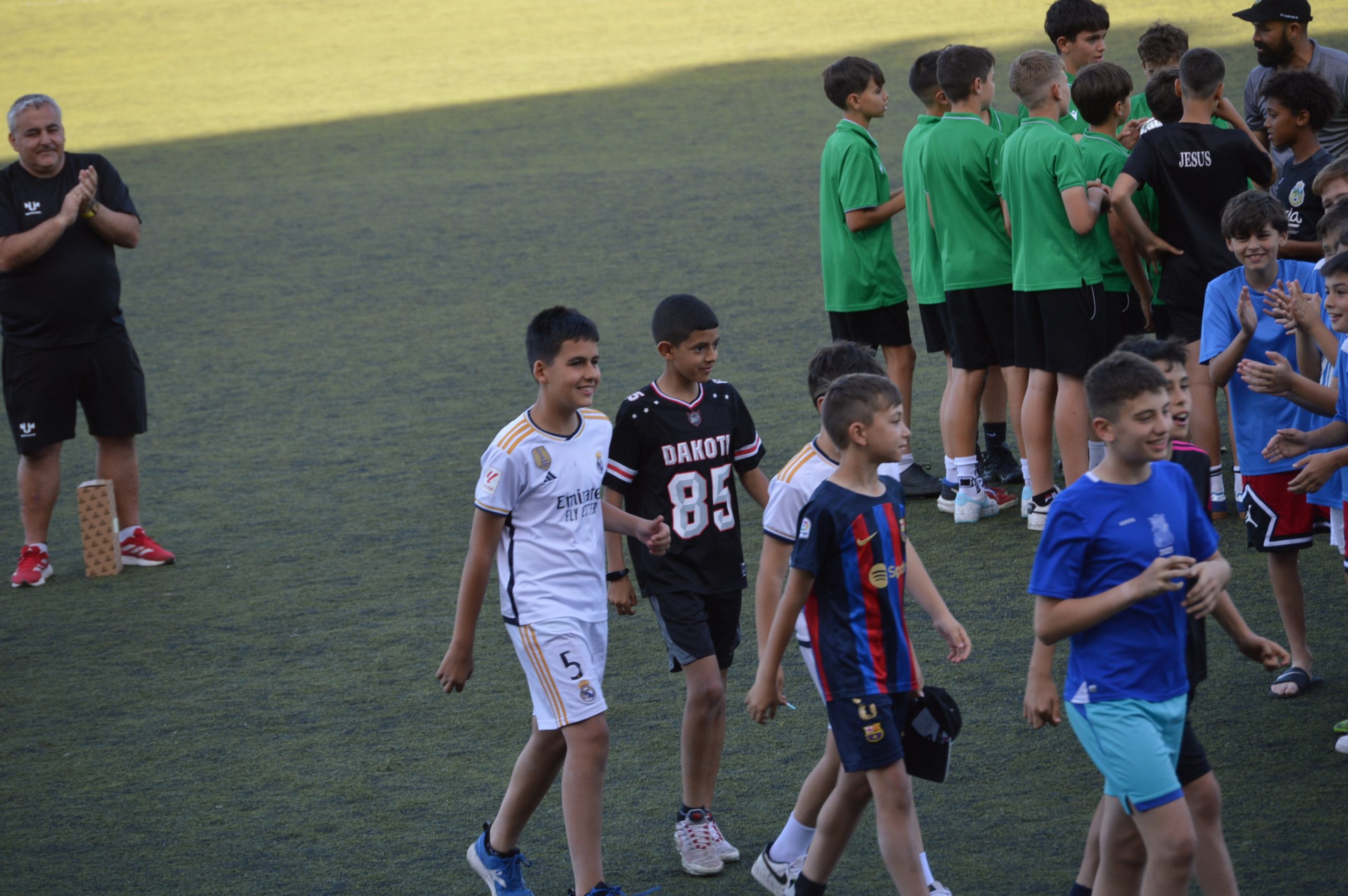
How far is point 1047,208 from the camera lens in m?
5.79

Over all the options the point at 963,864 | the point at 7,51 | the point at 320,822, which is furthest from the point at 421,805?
the point at 7,51

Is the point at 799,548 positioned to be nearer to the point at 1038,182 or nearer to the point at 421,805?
the point at 421,805

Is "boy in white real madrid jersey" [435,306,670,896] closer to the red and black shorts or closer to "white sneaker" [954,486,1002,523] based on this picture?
the red and black shorts

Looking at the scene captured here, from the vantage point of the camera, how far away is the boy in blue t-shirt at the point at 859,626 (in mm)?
3105

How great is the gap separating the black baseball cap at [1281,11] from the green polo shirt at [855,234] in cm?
180

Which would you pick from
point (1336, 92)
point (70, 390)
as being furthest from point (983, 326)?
point (70, 390)

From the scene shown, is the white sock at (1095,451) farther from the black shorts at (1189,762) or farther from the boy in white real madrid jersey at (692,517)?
the black shorts at (1189,762)

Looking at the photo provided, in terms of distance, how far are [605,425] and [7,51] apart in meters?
26.8

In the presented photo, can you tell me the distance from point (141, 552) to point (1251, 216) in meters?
5.01

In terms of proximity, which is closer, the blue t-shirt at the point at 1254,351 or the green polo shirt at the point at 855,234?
the blue t-shirt at the point at 1254,351

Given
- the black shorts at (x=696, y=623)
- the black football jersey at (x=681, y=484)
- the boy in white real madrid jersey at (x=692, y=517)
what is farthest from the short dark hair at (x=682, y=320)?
the black shorts at (x=696, y=623)

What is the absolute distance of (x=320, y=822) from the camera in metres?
4.11

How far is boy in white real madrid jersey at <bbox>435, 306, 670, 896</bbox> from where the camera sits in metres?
3.42

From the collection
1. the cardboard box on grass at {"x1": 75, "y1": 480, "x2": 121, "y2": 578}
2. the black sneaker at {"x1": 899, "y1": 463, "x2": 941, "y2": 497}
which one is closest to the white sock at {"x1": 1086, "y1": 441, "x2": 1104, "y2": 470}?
the black sneaker at {"x1": 899, "y1": 463, "x2": 941, "y2": 497}
